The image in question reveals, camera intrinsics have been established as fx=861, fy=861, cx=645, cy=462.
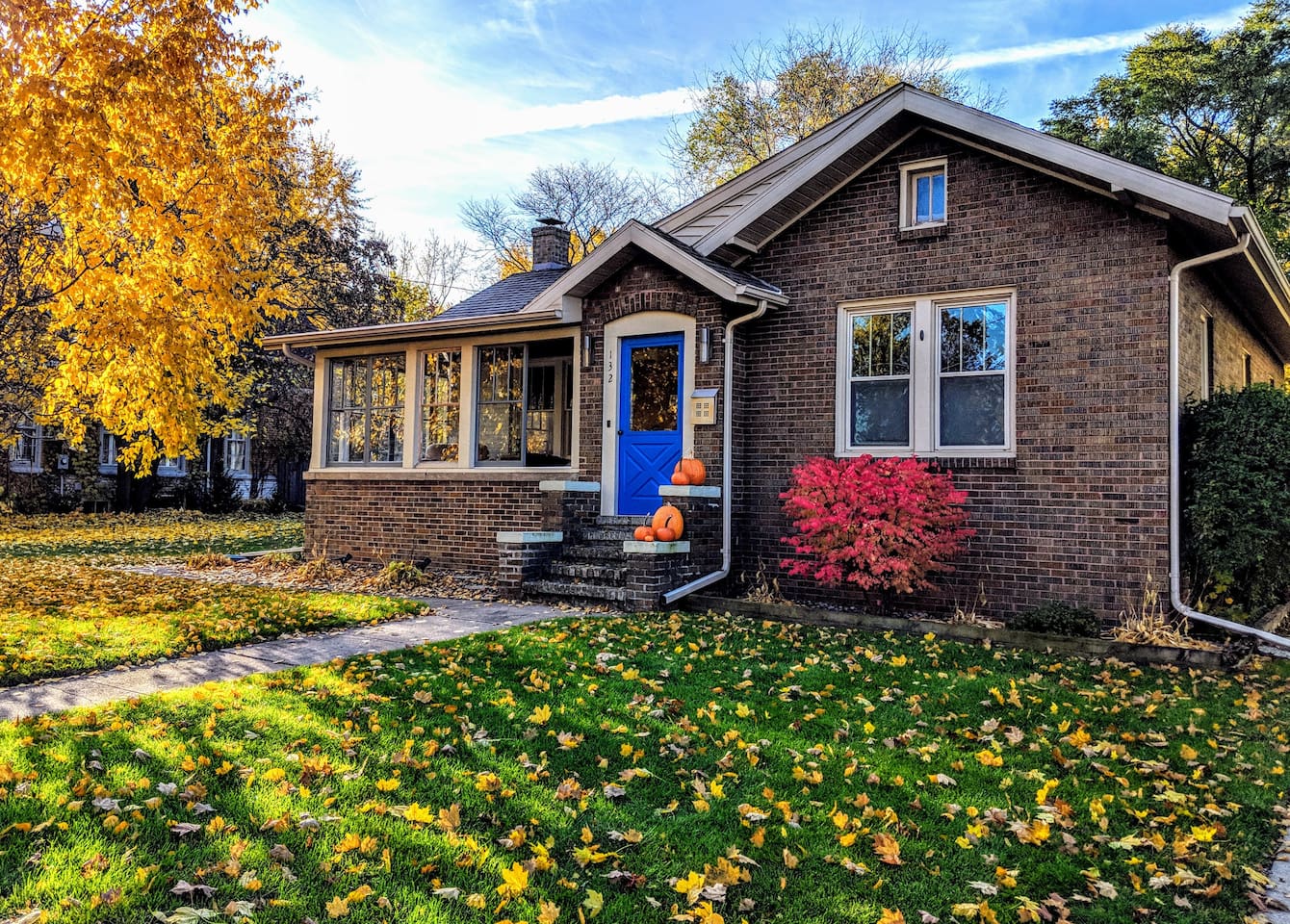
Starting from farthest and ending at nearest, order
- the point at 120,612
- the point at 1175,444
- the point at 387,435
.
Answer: the point at 387,435
the point at 120,612
the point at 1175,444

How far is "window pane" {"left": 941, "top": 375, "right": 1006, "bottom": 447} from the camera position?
28.9ft

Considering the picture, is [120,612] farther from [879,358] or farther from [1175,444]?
[1175,444]

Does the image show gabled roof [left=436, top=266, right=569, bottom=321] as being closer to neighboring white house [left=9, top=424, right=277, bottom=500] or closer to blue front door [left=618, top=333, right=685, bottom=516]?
blue front door [left=618, top=333, right=685, bottom=516]

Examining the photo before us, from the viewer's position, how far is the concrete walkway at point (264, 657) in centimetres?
548

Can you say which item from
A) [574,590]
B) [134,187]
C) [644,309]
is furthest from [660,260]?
[134,187]

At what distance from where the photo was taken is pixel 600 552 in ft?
32.9

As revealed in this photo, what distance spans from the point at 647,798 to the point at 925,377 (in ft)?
21.0

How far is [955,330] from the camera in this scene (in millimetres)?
9062

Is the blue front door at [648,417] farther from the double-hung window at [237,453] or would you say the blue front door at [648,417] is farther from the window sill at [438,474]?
the double-hung window at [237,453]

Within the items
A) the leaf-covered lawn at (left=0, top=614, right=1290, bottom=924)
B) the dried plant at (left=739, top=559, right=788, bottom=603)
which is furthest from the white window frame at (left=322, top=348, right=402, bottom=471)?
the leaf-covered lawn at (left=0, top=614, right=1290, bottom=924)

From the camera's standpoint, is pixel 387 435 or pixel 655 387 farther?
pixel 387 435

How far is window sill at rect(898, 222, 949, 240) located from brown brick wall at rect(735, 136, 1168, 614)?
0.03m

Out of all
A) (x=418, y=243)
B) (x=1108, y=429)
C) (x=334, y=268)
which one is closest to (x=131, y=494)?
(x=334, y=268)

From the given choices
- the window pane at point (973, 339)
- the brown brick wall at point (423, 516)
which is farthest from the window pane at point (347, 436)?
the window pane at point (973, 339)
